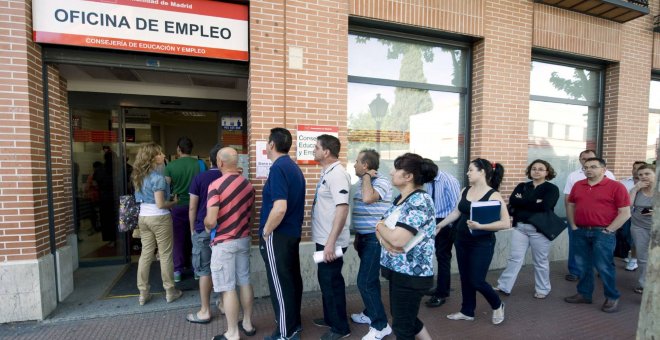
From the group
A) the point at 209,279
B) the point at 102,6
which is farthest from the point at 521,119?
the point at 102,6

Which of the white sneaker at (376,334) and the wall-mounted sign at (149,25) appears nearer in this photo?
the white sneaker at (376,334)

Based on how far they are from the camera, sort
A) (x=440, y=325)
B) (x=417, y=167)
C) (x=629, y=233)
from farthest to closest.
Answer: (x=629, y=233) < (x=440, y=325) < (x=417, y=167)

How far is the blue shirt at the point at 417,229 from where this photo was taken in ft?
8.10

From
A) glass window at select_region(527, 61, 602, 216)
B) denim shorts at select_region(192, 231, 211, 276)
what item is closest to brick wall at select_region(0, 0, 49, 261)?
denim shorts at select_region(192, 231, 211, 276)

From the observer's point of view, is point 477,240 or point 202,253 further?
point 202,253

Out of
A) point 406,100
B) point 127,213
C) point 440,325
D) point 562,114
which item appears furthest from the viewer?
point 562,114

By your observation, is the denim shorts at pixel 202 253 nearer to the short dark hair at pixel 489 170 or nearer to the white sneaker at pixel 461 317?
the white sneaker at pixel 461 317

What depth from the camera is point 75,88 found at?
5250 millimetres

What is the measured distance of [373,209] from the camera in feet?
11.2

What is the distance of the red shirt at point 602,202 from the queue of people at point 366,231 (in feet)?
0.04

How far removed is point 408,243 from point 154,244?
3246mm

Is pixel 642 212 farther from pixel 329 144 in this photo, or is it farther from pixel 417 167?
pixel 329 144

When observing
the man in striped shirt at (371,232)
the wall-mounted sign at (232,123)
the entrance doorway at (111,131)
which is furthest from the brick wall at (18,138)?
the man in striped shirt at (371,232)

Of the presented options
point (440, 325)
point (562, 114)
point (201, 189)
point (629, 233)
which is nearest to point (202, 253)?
Answer: point (201, 189)
